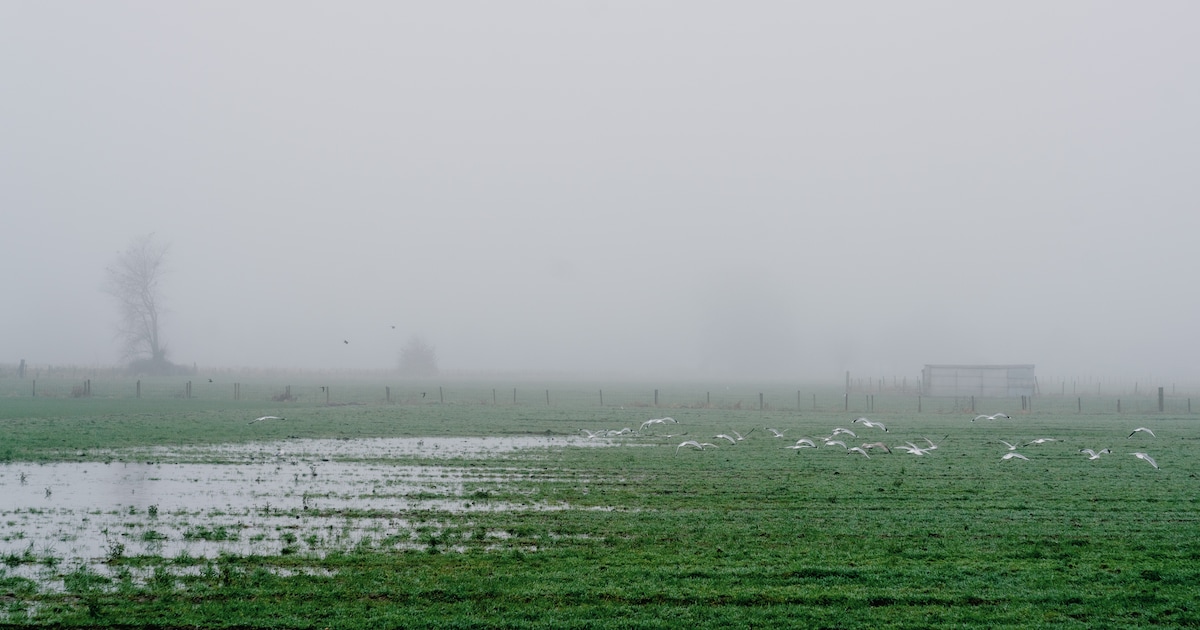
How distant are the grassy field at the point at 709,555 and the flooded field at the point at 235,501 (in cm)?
15

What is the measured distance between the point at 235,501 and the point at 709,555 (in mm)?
9603

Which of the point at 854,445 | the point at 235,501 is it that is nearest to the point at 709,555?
the point at 235,501

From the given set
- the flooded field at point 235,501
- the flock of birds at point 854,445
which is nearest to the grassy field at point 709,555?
the flooded field at point 235,501

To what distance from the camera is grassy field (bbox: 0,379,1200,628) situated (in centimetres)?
865

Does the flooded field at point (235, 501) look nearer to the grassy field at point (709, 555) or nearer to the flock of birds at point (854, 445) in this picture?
the grassy field at point (709, 555)

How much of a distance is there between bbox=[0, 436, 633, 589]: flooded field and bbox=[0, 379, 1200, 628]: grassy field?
0.49 feet

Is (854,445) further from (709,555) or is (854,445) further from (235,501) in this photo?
(235,501)

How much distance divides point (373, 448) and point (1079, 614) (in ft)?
70.3

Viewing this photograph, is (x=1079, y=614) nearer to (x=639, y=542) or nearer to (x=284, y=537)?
(x=639, y=542)

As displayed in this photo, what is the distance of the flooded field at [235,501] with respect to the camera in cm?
1159

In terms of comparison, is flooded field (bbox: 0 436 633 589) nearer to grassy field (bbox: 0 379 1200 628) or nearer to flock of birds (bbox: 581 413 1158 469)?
grassy field (bbox: 0 379 1200 628)

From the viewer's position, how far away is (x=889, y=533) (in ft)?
41.6

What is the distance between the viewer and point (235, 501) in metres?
15.4

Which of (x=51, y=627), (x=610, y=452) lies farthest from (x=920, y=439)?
(x=51, y=627)
